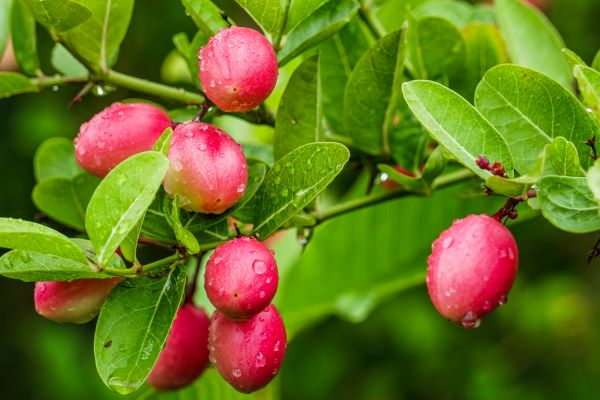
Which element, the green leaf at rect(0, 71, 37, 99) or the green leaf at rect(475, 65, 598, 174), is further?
the green leaf at rect(0, 71, 37, 99)

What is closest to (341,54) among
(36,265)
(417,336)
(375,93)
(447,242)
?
(375,93)

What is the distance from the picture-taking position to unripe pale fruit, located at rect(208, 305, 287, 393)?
966 millimetres

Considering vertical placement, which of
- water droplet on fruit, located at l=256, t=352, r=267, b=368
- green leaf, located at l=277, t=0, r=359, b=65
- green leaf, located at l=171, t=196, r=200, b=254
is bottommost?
water droplet on fruit, located at l=256, t=352, r=267, b=368

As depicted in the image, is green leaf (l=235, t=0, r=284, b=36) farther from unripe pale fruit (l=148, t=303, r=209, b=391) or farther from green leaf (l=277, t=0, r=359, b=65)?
unripe pale fruit (l=148, t=303, r=209, b=391)

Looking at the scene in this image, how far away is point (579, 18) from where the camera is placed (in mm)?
2480

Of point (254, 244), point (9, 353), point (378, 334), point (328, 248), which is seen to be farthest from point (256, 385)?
point (9, 353)

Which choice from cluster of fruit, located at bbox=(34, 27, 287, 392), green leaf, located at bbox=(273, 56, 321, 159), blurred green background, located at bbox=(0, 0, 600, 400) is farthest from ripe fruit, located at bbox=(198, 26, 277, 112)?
blurred green background, located at bbox=(0, 0, 600, 400)

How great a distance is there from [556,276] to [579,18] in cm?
79

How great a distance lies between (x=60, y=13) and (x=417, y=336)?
1.69 meters

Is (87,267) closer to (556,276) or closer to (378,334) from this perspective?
(378,334)

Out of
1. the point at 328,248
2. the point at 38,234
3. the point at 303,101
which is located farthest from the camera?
the point at 328,248

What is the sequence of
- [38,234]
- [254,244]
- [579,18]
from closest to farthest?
[38,234], [254,244], [579,18]

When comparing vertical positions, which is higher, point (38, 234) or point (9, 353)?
point (38, 234)

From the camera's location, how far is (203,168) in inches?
36.4
